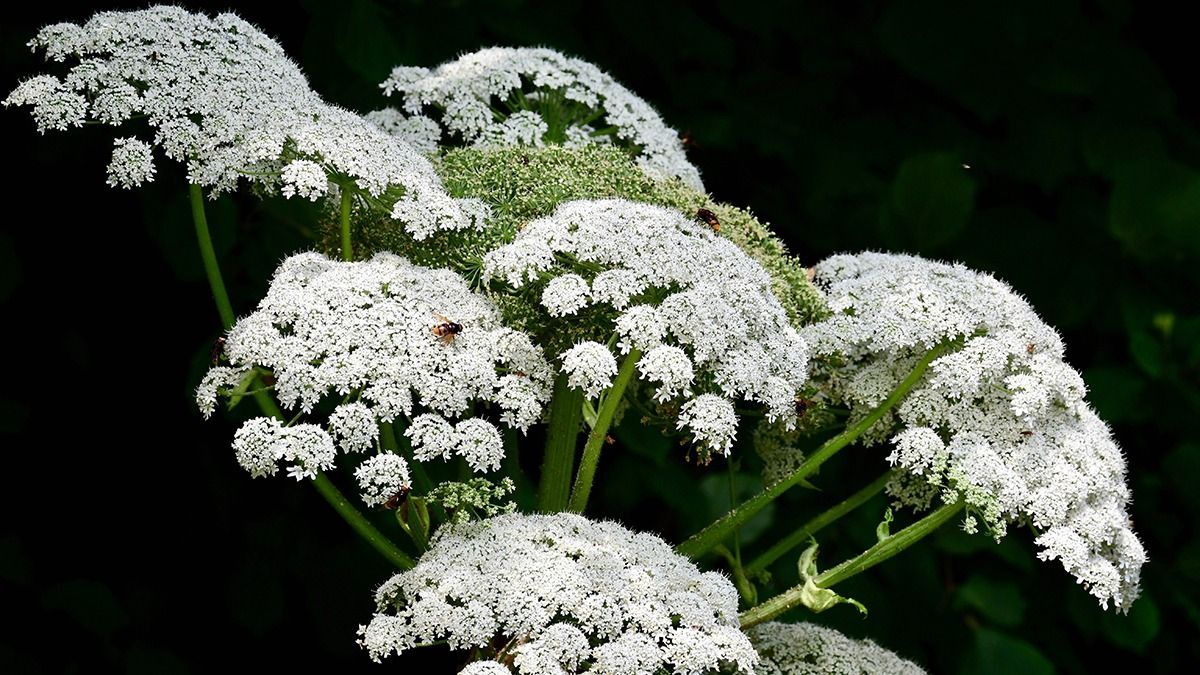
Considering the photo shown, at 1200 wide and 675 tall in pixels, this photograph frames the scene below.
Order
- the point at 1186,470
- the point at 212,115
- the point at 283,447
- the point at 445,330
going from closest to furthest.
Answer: the point at 283,447 → the point at 445,330 → the point at 212,115 → the point at 1186,470

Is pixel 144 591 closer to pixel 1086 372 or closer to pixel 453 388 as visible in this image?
pixel 453 388

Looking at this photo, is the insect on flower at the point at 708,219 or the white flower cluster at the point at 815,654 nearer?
the insect on flower at the point at 708,219

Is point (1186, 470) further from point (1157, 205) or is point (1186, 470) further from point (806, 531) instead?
point (806, 531)

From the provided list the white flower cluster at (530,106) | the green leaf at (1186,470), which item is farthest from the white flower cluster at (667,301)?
the green leaf at (1186,470)

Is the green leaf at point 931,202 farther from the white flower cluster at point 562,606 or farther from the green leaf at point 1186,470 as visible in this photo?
the white flower cluster at point 562,606

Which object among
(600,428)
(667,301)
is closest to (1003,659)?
(600,428)

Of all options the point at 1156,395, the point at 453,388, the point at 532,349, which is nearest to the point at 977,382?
the point at 532,349
